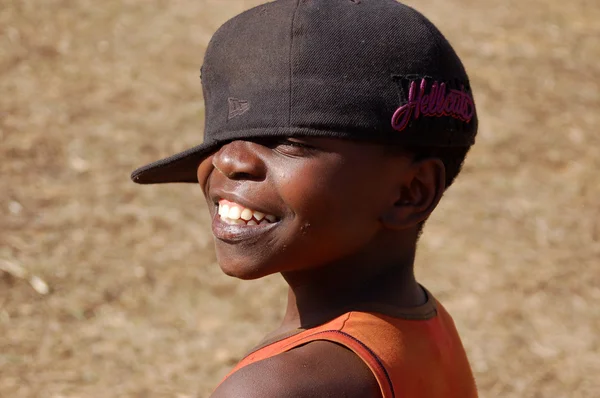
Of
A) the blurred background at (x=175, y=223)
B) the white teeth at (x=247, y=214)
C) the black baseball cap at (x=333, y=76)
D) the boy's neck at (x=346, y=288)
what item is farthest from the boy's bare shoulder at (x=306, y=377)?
the blurred background at (x=175, y=223)

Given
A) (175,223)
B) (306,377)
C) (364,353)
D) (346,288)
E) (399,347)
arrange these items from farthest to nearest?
(175,223), (346,288), (399,347), (364,353), (306,377)

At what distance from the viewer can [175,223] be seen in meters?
5.81

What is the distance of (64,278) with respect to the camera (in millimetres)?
5129

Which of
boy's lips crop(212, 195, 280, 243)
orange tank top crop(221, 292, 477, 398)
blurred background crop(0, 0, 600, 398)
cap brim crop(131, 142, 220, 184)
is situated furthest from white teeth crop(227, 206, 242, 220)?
blurred background crop(0, 0, 600, 398)

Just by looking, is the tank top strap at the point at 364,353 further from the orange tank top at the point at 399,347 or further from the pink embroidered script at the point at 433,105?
the pink embroidered script at the point at 433,105

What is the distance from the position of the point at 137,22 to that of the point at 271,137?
659 centimetres

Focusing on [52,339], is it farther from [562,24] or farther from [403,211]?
[562,24]

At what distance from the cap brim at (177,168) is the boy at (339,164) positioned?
1cm

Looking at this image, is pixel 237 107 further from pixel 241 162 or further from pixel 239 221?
pixel 239 221

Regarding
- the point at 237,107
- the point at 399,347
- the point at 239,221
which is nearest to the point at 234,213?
the point at 239,221

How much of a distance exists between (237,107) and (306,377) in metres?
0.70

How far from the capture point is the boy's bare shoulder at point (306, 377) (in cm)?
198

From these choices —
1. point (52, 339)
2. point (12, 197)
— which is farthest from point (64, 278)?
point (12, 197)

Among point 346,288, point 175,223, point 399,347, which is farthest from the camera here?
point 175,223
